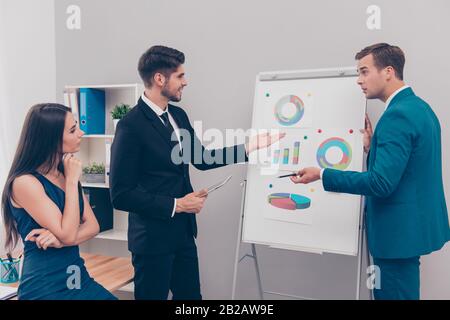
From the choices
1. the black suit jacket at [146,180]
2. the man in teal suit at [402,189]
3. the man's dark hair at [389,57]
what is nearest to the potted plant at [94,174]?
the black suit jacket at [146,180]

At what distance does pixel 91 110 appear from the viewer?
2869 millimetres

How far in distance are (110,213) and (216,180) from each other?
0.89m

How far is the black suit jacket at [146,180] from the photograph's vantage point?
6.19 feet

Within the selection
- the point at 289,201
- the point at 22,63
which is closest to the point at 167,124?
the point at 289,201

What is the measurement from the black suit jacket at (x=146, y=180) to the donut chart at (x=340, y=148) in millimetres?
759

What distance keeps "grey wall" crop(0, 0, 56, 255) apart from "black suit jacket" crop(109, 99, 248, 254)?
1533mm

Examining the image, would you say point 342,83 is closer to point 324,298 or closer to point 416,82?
point 416,82

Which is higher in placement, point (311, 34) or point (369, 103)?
point (311, 34)

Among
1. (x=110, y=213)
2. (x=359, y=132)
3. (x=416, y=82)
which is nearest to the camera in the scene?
(x=359, y=132)

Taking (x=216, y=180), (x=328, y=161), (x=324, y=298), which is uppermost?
(x=328, y=161)

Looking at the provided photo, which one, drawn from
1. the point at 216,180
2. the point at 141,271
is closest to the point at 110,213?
the point at 216,180

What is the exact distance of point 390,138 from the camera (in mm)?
1688

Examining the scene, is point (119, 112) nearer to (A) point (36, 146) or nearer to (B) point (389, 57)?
(A) point (36, 146)

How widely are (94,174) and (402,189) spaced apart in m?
2.09
